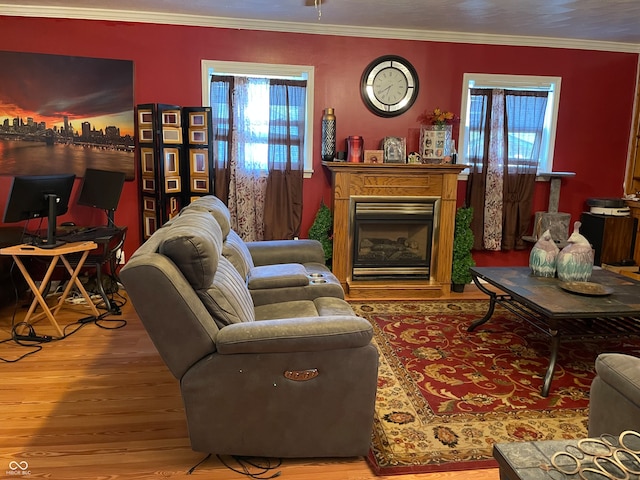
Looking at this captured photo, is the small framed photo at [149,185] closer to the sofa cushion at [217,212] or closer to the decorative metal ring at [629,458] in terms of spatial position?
the sofa cushion at [217,212]

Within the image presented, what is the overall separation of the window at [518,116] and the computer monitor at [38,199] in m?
3.67

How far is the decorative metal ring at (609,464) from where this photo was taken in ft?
4.07

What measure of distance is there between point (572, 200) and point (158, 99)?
4343 millimetres

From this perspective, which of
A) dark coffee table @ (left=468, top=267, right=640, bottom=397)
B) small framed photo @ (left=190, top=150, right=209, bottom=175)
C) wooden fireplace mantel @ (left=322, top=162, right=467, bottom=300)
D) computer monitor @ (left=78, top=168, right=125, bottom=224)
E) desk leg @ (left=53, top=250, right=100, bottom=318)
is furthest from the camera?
wooden fireplace mantel @ (left=322, top=162, right=467, bottom=300)

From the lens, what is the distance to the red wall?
173 inches

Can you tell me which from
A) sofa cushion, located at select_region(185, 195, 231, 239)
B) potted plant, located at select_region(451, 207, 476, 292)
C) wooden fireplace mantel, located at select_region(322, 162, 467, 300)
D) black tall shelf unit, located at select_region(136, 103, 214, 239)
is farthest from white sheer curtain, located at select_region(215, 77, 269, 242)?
potted plant, located at select_region(451, 207, 476, 292)

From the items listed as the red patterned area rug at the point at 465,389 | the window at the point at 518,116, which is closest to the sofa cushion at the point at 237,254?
the red patterned area rug at the point at 465,389

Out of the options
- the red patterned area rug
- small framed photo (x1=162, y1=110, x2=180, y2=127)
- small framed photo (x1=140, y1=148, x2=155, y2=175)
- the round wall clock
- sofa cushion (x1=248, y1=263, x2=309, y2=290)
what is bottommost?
the red patterned area rug

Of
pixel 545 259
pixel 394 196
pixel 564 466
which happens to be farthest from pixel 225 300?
pixel 394 196

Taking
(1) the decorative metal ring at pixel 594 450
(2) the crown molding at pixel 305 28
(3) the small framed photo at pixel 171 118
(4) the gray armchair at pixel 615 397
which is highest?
(2) the crown molding at pixel 305 28

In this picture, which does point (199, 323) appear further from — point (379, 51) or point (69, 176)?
point (379, 51)

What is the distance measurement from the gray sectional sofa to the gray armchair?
2.93 feet

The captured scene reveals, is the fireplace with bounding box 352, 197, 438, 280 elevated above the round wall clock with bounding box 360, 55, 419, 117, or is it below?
below

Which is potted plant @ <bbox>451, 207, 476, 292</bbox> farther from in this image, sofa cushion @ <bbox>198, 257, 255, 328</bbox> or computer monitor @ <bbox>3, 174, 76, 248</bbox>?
computer monitor @ <bbox>3, 174, 76, 248</bbox>
